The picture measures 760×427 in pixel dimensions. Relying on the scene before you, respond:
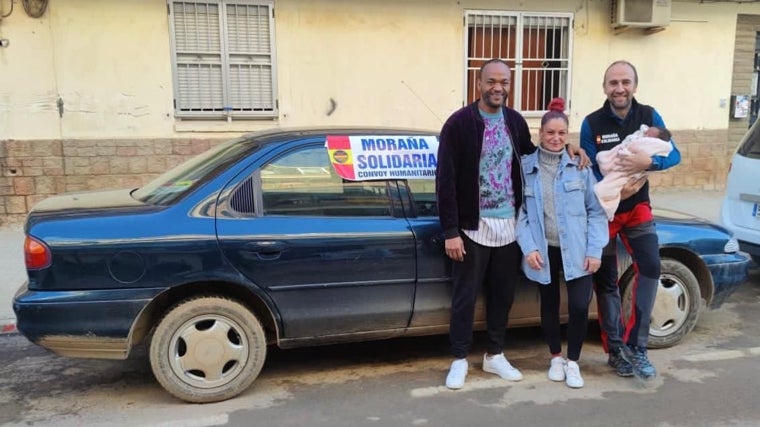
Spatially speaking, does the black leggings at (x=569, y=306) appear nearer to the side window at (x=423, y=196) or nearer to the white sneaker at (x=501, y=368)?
the white sneaker at (x=501, y=368)

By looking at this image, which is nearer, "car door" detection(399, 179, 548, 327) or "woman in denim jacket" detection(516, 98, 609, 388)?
"woman in denim jacket" detection(516, 98, 609, 388)

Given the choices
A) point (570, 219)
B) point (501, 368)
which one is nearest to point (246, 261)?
point (501, 368)

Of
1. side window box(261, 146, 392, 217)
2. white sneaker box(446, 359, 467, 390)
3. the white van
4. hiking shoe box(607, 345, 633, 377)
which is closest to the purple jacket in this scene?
side window box(261, 146, 392, 217)

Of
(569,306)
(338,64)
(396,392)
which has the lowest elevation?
(396,392)

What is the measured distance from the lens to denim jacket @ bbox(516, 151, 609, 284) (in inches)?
134

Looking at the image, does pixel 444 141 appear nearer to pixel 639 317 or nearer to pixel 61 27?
pixel 639 317

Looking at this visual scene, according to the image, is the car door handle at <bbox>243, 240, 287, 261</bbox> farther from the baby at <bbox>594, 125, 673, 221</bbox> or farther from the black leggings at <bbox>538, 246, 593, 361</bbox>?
the baby at <bbox>594, 125, 673, 221</bbox>

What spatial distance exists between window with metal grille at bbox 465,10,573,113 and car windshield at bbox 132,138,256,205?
6396 millimetres

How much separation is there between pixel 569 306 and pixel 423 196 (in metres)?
1.09

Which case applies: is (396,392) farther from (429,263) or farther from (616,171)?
(616,171)

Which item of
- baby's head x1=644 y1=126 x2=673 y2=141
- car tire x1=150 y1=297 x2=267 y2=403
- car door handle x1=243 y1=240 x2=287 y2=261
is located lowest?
car tire x1=150 y1=297 x2=267 y2=403

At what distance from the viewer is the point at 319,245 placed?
3400 mm

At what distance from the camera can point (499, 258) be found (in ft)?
11.6

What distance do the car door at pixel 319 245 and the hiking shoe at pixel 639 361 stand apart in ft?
4.60
